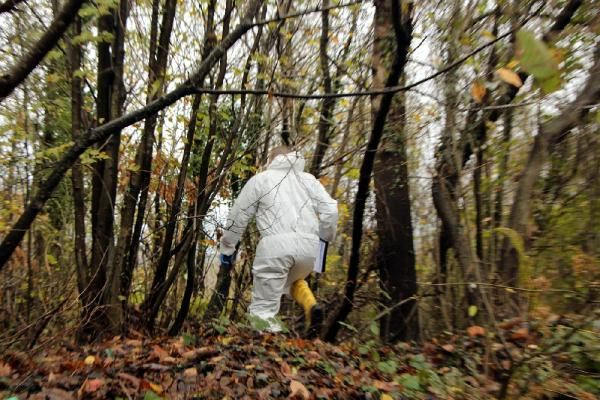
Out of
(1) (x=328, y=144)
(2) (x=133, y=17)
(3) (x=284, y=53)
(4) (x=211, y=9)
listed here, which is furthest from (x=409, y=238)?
(2) (x=133, y=17)

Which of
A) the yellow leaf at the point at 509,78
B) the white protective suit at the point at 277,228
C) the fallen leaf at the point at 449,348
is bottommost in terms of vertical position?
the fallen leaf at the point at 449,348

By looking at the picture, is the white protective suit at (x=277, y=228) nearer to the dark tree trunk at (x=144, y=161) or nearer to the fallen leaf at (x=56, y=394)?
the dark tree trunk at (x=144, y=161)

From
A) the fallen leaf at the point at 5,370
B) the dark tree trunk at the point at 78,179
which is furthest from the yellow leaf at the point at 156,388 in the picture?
the dark tree trunk at the point at 78,179

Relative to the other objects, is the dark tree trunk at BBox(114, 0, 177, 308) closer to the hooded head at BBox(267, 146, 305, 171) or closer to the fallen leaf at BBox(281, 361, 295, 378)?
the hooded head at BBox(267, 146, 305, 171)

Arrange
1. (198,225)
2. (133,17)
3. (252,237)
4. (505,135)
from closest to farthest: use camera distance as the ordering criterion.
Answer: (133,17) → (198,225) → (505,135) → (252,237)

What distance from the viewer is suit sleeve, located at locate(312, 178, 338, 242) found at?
487 centimetres

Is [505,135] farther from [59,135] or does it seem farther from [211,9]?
[59,135]

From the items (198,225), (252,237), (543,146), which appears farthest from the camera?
(252,237)

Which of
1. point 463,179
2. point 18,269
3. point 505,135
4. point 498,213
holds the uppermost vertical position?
point 505,135

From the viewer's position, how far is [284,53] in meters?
4.97

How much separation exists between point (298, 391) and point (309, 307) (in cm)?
202

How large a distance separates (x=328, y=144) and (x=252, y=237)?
176cm

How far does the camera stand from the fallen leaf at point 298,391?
2521 mm

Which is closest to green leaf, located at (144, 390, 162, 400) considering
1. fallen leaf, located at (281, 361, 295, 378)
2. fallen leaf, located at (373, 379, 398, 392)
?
fallen leaf, located at (281, 361, 295, 378)
